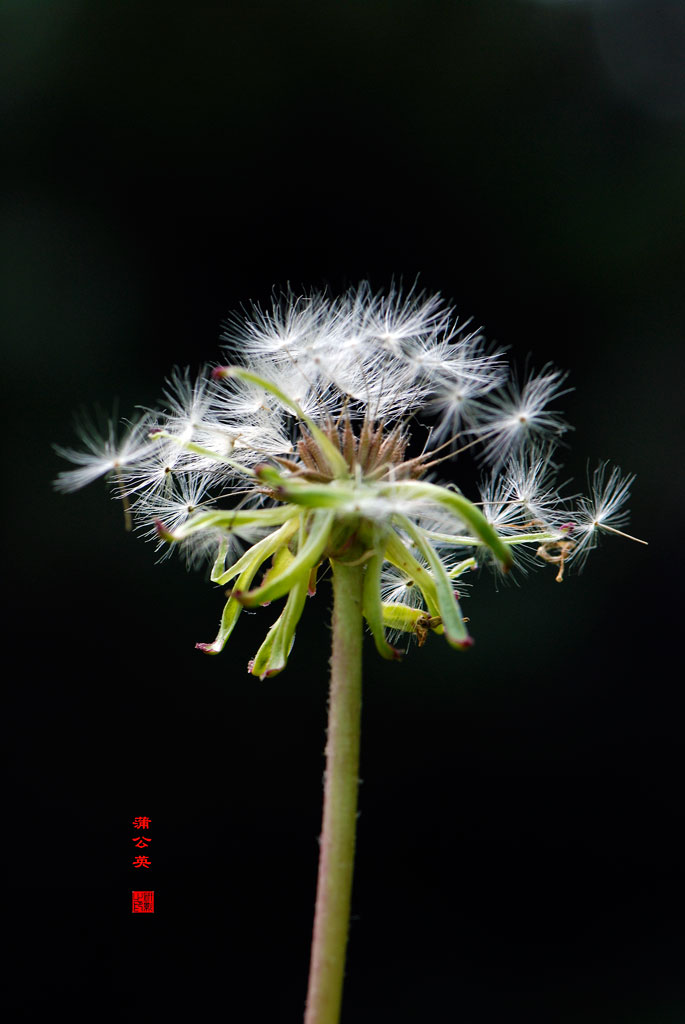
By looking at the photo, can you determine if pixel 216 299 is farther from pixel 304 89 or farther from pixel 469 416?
pixel 469 416

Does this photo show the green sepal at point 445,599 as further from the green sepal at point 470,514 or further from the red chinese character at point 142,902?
the red chinese character at point 142,902

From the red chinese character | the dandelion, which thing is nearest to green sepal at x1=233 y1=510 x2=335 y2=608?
the dandelion

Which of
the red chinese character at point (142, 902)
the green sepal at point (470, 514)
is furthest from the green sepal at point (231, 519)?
the red chinese character at point (142, 902)

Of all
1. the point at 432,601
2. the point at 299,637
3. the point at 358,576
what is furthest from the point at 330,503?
the point at 299,637

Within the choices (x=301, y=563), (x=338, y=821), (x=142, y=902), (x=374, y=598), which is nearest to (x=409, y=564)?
(x=374, y=598)

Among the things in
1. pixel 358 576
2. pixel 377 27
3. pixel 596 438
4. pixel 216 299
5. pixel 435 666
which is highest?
pixel 377 27

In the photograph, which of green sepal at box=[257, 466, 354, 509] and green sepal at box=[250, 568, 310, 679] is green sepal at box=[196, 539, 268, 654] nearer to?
green sepal at box=[250, 568, 310, 679]

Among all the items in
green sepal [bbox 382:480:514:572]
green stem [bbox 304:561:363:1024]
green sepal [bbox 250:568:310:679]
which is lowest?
green stem [bbox 304:561:363:1024]
